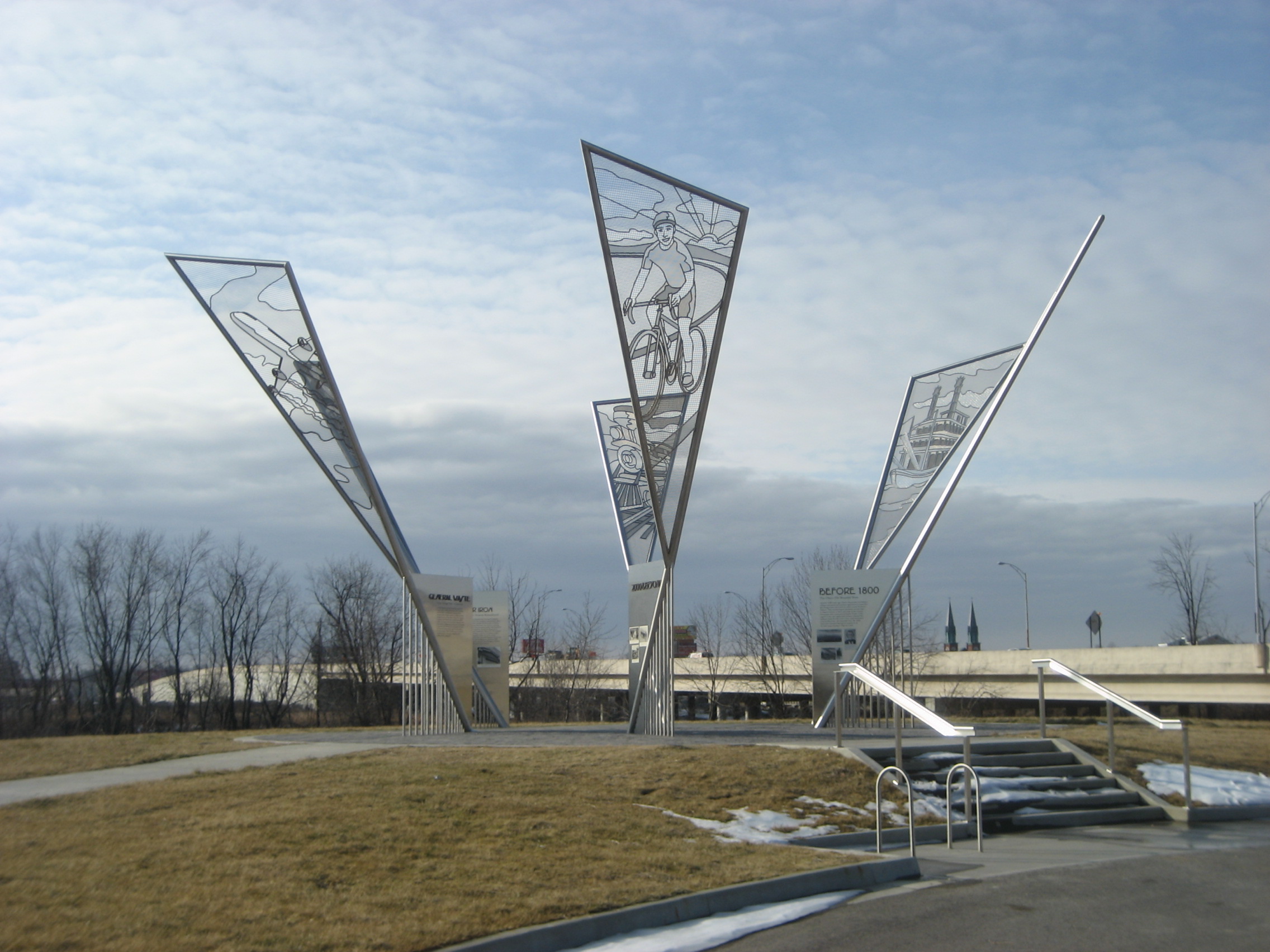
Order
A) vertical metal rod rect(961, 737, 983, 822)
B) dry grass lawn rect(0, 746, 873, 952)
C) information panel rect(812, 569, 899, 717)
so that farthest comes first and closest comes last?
1. information panel rect(812, 569, 899, 717)
2. vertical metal rod rect(961, 737, 983, 822)
3. dry grass lawn rect(0, 746, 873, 952)

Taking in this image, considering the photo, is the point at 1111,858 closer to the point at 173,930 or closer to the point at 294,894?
Answer: the point at 294,894

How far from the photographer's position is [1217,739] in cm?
1983

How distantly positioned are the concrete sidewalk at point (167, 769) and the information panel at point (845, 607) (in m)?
8.77

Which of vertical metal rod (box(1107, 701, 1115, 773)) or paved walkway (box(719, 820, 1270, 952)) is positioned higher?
vertical metal rod (box(1107, 701, 1115, 773))

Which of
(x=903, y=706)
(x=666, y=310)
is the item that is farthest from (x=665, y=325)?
(x=903, y=706)

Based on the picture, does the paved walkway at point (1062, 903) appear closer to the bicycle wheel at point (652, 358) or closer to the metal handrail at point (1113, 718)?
the metal handrail at point (1113, 718)

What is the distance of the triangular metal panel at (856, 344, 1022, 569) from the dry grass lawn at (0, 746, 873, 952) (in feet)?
30.5

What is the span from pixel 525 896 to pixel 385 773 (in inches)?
199

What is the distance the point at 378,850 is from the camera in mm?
9133

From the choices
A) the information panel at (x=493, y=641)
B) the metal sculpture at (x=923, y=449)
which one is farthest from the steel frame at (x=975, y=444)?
the information panel at (x=493, y=641)

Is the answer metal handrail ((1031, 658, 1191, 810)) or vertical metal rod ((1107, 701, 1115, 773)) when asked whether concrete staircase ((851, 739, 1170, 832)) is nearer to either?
vertical metal rod ((1107, 701, 1115, 773))

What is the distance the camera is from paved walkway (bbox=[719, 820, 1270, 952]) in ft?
24.1

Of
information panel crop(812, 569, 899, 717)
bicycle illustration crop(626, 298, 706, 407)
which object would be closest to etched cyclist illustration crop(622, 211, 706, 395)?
bicycle illustration crop(626, 298, 706, 407)

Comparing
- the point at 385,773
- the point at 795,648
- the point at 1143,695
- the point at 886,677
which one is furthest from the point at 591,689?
the point at 385,773
